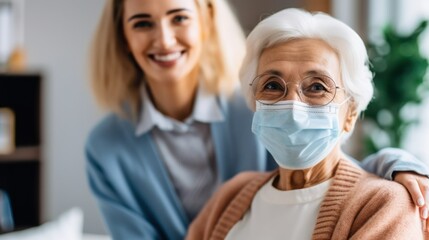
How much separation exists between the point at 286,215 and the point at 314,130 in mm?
164

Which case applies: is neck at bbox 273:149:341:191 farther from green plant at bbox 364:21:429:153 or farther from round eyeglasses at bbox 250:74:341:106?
green plant at bbox 364:21:429:153

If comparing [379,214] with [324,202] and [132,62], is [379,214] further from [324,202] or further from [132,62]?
[132,62]

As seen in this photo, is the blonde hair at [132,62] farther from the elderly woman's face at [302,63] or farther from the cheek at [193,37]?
the elderly woman's face at [302,63]

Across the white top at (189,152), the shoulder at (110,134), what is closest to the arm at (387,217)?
the white top at (189,152)

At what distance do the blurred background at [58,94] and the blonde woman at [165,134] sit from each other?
1.43 metres

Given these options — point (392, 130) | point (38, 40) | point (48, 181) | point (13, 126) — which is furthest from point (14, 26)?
point (392, 130)

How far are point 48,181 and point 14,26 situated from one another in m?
0.93

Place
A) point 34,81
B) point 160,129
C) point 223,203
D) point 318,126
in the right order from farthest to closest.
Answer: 1. point 34,81
2. point 160,129
3. point 223,203
4. point 318,126

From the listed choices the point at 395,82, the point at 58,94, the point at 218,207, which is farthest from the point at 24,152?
the point at 218,207

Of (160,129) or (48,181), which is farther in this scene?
(48,181)

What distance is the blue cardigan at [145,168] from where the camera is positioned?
5.26ft

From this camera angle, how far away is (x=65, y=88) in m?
3.97

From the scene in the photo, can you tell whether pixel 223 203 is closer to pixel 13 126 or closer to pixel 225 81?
pixel 225 81

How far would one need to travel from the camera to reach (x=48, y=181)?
12.8 ft
